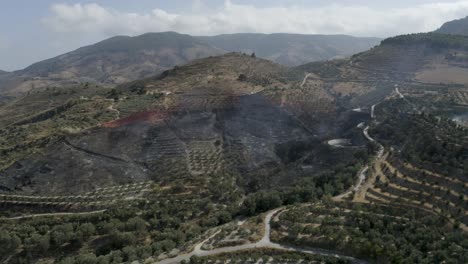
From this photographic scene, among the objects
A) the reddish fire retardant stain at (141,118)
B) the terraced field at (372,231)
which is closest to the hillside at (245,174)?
the terraced field at (372,231)

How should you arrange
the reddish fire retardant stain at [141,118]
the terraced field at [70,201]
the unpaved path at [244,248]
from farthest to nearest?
the reddish fire retardant stain at [141,118], the terraced field at [70,201], the unpaved path at [244,248]

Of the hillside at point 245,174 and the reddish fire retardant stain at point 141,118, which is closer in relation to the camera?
the hillside at point 245,174

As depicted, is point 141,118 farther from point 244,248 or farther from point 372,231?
point 372,231

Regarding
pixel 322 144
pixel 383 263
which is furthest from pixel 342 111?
pixel 383 263

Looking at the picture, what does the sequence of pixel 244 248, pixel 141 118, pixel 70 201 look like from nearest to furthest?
pixel 244 248 < pixel 70 201 < pixel 141 118

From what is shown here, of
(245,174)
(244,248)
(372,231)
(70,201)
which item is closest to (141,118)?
(245,174)

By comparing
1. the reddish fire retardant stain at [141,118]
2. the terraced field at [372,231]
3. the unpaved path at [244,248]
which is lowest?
the unpaved path at [244,248]

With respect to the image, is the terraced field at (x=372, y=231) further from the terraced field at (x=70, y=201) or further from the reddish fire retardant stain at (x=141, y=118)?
the reddish fire retardant stain at (x=141, y=118)

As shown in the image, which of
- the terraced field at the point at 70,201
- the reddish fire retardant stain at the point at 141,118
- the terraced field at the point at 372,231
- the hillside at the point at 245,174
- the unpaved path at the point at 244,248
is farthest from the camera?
the reddish fire retardant stain at the point at 141,118
